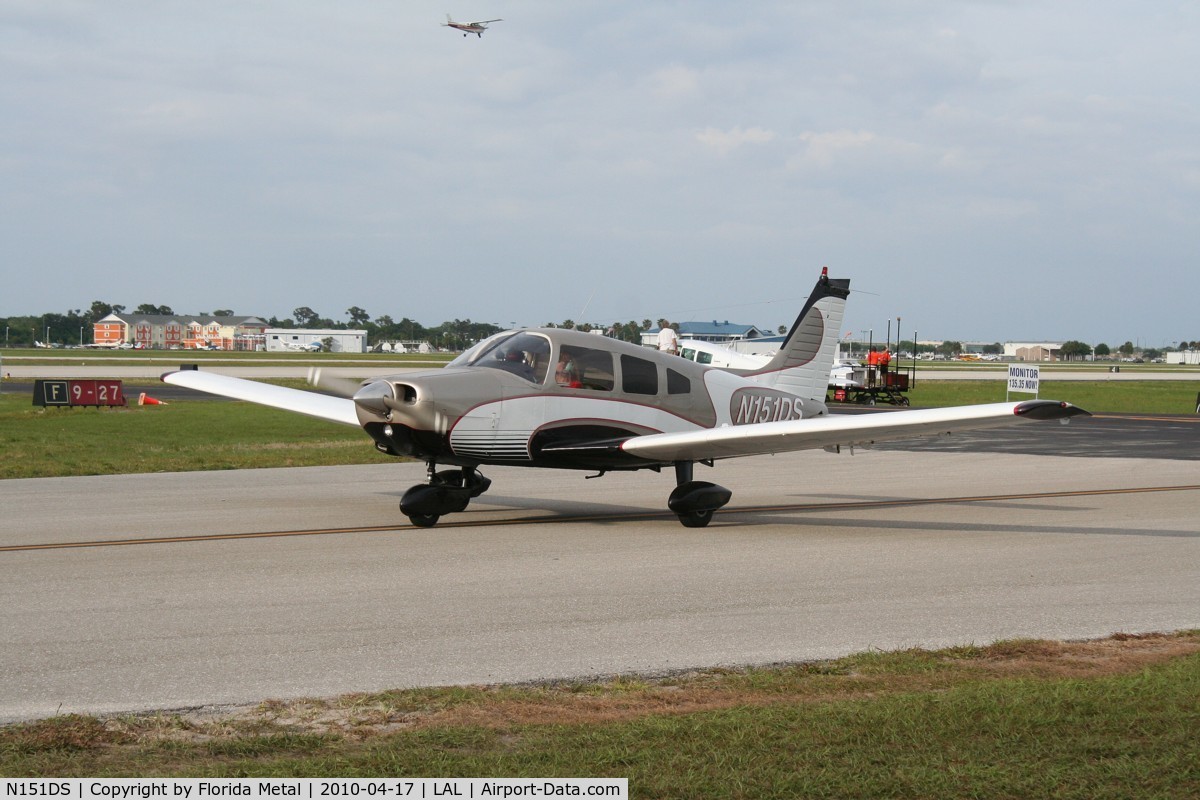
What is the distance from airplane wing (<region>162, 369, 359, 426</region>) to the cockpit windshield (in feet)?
8.18

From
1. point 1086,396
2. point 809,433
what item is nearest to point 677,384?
point 809,433

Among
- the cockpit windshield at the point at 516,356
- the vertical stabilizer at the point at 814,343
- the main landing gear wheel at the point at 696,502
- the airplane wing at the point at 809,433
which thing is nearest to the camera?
the airplane wing at the point at 809,433

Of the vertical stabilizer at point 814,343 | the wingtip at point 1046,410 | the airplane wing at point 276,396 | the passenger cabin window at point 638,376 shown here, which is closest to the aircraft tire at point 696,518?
the passenger cabin window at point 638,376

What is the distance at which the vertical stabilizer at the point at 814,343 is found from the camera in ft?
55.9

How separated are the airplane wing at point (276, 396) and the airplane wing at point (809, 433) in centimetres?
432

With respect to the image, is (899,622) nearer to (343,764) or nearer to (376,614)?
(376,614)

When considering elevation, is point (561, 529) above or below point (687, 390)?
below

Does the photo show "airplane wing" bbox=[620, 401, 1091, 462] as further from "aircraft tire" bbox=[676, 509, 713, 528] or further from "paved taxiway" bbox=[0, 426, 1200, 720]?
"paved taxiway" bbox=[0, 426, 1200, 720]

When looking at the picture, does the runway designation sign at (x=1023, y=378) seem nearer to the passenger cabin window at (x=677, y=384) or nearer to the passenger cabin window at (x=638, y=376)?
the passenger cabin window at (x=677, y=384)

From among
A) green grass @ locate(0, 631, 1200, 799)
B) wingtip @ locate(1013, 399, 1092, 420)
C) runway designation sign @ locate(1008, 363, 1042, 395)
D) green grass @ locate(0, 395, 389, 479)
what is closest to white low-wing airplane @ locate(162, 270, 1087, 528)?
wingtip @ locate(1013, 399, 1092, 420)

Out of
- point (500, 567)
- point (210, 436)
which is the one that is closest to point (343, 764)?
point (500, 567)

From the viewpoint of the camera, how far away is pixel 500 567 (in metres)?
10.9

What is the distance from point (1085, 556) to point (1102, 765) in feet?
24.1

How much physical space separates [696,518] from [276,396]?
6398 millimetres
